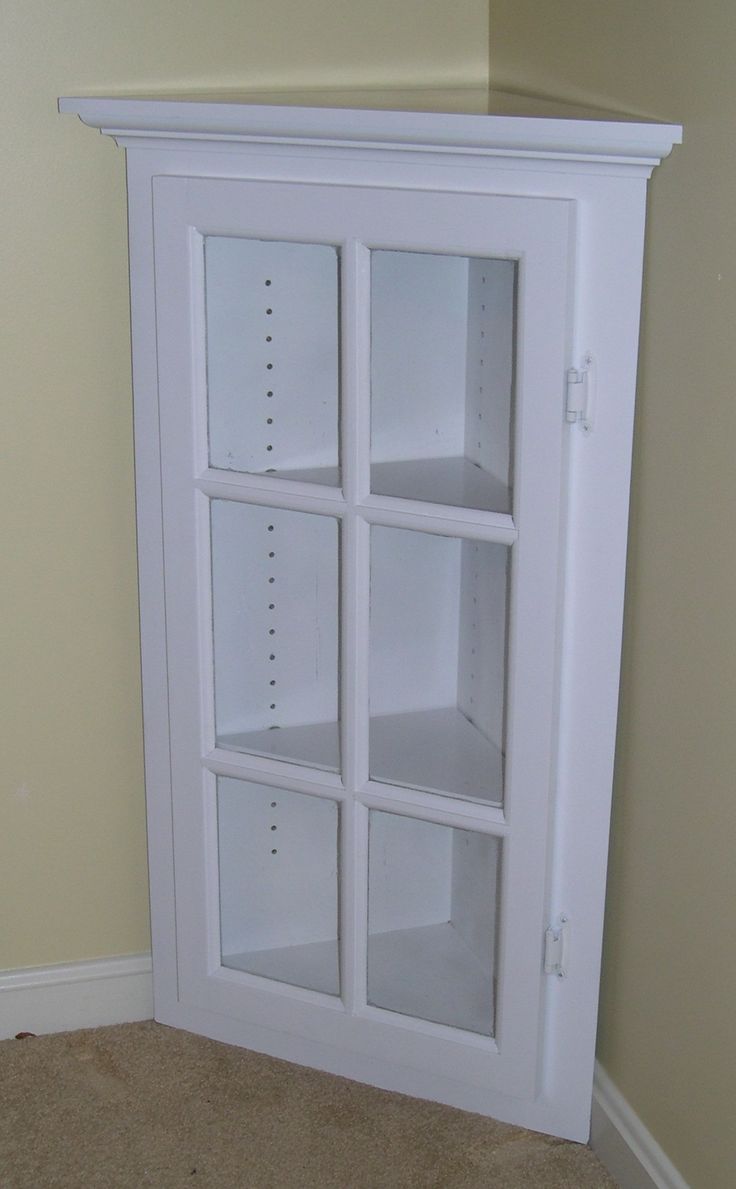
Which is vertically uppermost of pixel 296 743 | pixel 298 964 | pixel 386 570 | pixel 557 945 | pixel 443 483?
pixel 443 483

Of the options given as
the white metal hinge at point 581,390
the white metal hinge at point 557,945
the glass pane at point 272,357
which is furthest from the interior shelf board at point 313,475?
the white metal hinge at point 557,945

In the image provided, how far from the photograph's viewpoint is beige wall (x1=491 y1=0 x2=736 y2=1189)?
1.38m

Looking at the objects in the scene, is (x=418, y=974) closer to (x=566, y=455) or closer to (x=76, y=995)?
(x=76, y=995)

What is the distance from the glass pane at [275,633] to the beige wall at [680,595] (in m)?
0.38

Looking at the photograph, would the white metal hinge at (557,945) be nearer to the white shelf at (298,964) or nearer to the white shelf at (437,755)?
the white shelf at (437,755)

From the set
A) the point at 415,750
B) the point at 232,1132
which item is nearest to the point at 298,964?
the point at 232,1132

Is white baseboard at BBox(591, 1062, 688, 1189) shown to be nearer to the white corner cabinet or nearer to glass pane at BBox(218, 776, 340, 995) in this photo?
the white corner cabinet

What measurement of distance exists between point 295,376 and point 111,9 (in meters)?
0.52

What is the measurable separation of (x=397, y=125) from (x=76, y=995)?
4.34 ft

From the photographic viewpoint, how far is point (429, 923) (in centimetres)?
183

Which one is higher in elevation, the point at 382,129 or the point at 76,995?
the point at 382,129

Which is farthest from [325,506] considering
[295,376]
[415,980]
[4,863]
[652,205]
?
[4,863]

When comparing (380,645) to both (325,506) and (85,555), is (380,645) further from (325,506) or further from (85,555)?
(85,555)

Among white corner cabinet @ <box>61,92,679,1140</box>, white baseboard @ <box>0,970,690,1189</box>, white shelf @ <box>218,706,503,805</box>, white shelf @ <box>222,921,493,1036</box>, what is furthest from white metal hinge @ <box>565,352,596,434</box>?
white baseboard @ <box>0,970,690,1189</box>
